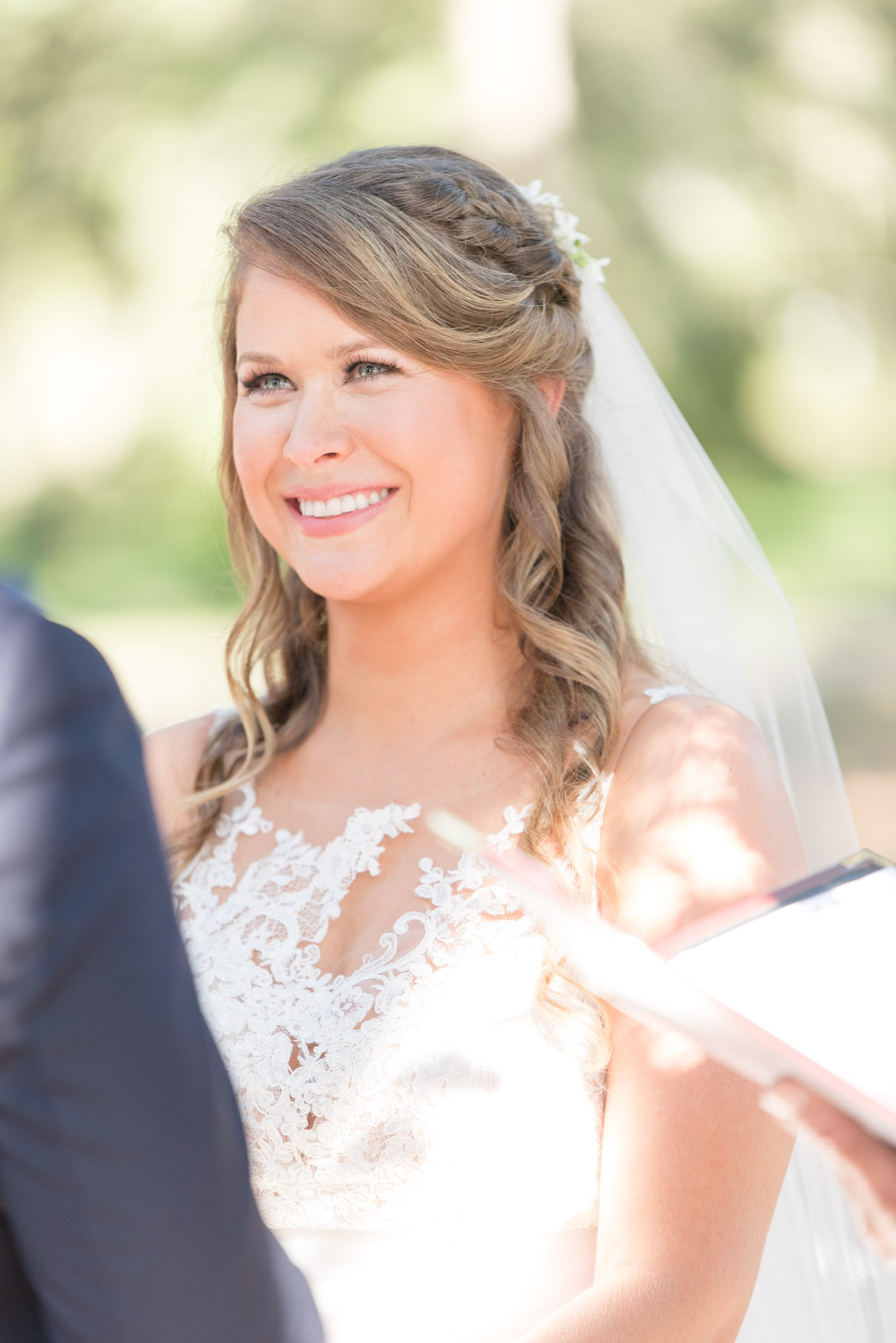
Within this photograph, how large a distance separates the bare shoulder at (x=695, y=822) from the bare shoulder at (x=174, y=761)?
1.10 meters

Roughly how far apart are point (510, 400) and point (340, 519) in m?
0.47

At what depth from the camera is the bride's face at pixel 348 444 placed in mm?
2719

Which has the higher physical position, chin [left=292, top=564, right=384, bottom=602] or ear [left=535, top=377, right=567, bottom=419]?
ear [left=535, top=377, right=567, bottom=419]

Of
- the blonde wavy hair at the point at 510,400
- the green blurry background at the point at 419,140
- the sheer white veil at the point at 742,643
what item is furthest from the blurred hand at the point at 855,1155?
the green blurry background at the point at 419,140

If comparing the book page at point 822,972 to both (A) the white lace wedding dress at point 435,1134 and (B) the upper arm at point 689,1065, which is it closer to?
(B) the upper arm at point 689,1065

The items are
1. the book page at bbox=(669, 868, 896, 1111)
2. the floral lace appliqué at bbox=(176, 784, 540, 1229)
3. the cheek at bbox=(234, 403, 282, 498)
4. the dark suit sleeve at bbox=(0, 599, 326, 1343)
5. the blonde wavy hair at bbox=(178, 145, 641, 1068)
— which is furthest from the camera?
the cheek at bbox=(234, 403, 282, 498)

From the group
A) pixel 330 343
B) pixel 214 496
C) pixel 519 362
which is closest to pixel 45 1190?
pixel 330 343

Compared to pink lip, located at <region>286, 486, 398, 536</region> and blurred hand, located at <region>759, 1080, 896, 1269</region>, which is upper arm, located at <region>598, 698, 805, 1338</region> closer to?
pink lip, located at <region>286, 486, 398, 536</region>

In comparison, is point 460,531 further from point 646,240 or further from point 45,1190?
point 646,240

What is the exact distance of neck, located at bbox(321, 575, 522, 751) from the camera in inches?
116

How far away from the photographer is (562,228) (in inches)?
124

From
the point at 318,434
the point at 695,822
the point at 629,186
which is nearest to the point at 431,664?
the point at 318,434

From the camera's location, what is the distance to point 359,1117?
2.48m

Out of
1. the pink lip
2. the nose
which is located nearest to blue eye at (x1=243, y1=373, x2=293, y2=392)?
the nose
